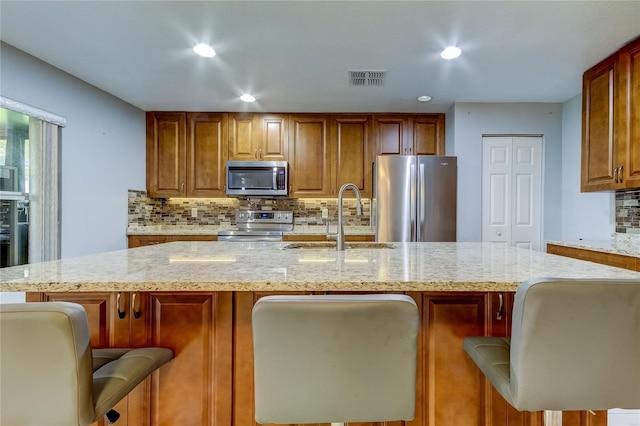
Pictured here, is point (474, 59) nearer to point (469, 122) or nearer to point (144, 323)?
point (469, 122)

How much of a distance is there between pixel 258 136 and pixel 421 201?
202 cm

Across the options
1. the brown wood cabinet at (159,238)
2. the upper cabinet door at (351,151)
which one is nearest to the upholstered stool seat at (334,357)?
the brown wood cabinet at (159,238)

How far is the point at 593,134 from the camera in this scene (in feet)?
8.54

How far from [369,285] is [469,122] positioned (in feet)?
10.2

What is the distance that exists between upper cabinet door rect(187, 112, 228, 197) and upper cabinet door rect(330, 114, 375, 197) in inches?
51.6

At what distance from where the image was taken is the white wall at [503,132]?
342 centimetres

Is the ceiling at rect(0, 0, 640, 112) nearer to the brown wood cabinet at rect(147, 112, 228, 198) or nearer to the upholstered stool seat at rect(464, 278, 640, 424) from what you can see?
the brown wood cabinet at rect(147, 112, 228, 198)

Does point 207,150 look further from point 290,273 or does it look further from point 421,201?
point 290,273

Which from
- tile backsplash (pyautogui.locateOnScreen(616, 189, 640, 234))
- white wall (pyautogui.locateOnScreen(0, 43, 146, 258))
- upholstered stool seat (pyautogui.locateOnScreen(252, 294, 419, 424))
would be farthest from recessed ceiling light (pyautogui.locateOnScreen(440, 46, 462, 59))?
white wall (pyautogui.locateOnScreen(0, 43, 146, 258))

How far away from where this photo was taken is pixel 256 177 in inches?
145

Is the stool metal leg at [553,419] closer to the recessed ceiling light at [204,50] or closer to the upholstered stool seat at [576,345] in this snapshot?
the upholstered stool seat at [576,345]

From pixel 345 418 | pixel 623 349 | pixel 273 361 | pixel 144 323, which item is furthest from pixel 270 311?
pixel 623 349

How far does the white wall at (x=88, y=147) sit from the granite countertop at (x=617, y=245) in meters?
4.19

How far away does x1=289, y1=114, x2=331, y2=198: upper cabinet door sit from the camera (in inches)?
149
